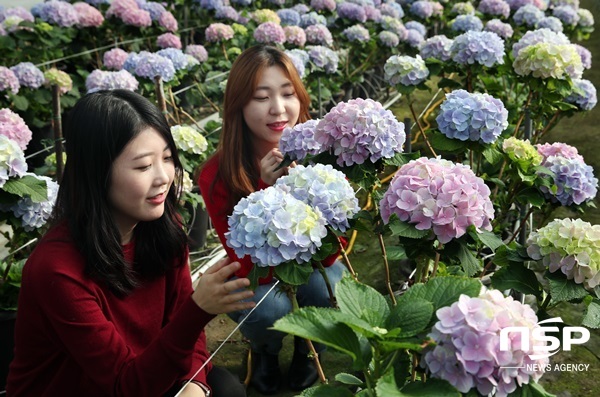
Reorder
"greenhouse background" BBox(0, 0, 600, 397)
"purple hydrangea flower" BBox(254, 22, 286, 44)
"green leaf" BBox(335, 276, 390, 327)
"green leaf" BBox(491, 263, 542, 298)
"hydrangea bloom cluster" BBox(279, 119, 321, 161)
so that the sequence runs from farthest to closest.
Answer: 1. "purple hydrangea flower" BBox(254, 22, 286, 44)
2. "hydrangea bloom cluster" BBox(279, 119, 321, 161)
3. "green leaf" BBox(491, 263, 542, 298)
4. "greenhouse background" BBox(0, 0, 600, 397)
5. "green leaf" BBox(335, 276, 390, 327)

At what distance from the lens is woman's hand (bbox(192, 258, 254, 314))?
1.31m

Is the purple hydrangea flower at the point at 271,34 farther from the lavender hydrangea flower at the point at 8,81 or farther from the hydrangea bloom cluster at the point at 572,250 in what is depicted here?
the hydrangea bloom cluster at the point at 572,250

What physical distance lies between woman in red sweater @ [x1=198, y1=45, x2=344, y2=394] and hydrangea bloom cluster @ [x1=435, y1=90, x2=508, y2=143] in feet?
1.87

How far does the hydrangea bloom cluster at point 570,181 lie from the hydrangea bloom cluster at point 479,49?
2.47ft

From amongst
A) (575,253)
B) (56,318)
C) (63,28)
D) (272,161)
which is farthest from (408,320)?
(63,28)

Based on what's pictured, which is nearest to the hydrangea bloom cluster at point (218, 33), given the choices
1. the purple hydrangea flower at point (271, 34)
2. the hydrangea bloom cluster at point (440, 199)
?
the purple hydrangea flower at point (271, 34)

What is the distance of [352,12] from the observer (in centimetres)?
455

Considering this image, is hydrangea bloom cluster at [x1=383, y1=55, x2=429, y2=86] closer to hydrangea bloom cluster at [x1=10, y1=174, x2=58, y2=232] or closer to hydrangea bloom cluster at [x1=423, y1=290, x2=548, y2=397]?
hydrangea bloom cluster at [x1=10, y1=174, x2=58, y2=232]

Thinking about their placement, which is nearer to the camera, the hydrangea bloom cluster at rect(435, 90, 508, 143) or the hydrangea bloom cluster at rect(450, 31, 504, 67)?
the hydrangea bloom cluster at rect(435, 90, 508, 143)

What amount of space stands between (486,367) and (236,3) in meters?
4.36

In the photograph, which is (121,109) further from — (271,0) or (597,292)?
(271,0)

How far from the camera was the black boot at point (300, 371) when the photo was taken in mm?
2271

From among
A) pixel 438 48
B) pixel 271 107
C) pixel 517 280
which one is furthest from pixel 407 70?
pixel 517 280

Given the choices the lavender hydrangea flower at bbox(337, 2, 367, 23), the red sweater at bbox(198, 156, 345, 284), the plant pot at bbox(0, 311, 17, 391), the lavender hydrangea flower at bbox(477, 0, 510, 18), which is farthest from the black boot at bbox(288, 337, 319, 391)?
the lavender hydrangea flower at bbox(477, 0, 510, 18)
